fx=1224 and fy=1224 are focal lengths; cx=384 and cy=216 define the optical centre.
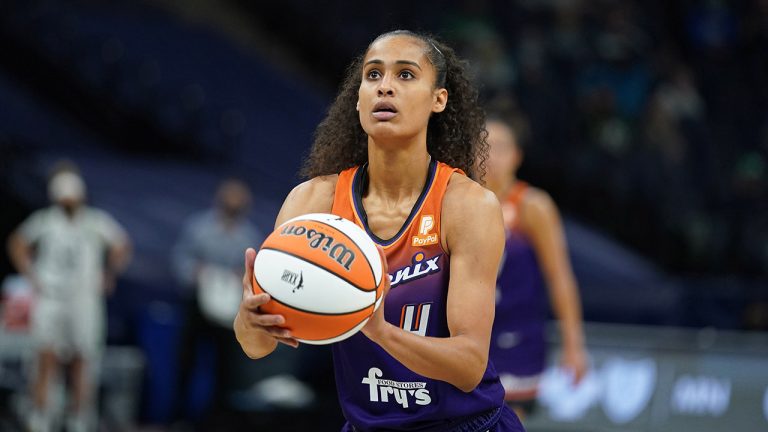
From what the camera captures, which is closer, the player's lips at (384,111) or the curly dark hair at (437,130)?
the player's lips at (384,111)

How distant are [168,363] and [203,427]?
1030 millimetres

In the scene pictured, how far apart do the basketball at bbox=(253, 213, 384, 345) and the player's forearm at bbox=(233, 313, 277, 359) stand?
0.61 feet

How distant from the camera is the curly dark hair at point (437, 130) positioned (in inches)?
153

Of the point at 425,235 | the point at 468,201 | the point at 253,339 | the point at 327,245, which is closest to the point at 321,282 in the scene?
the point at 327,245

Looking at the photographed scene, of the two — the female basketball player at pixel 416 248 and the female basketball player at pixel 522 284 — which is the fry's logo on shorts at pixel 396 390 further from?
the female basketball player at pixel 522 284

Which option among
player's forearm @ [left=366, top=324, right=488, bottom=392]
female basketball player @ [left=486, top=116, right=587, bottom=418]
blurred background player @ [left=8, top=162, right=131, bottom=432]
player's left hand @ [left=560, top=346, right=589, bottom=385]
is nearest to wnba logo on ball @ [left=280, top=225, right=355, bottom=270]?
player's forearm @ [left=366, top=324, right=488, bottom=392]

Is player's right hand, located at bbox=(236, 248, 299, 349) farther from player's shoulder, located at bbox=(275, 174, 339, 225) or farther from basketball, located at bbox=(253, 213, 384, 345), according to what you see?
player's shoulder, located at bbox=(275, 174, 339, 225)

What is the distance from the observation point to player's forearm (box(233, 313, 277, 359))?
3.39 meters

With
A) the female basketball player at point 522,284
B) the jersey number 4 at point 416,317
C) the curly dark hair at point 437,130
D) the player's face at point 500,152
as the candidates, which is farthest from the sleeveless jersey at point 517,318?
the jersey number 4 at point 416,317

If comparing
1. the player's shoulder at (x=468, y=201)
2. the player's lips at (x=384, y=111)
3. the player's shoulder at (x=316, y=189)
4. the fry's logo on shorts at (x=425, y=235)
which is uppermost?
the player's lips at (x=384, y=111)

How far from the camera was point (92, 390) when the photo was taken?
984cm

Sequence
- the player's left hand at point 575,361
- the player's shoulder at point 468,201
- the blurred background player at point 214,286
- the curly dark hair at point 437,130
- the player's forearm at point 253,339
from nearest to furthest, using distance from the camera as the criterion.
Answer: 1. the player's forearm at point 253,339
2. the player's shoulder at point 468,201
3. the curly dark hair at point 437,130
4. the player's left hand at point 575,361
5. the blurred background player at point 214,286

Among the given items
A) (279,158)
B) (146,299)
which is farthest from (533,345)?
(279,158)

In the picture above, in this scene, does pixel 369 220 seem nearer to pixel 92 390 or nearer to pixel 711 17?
pixel 92 390
